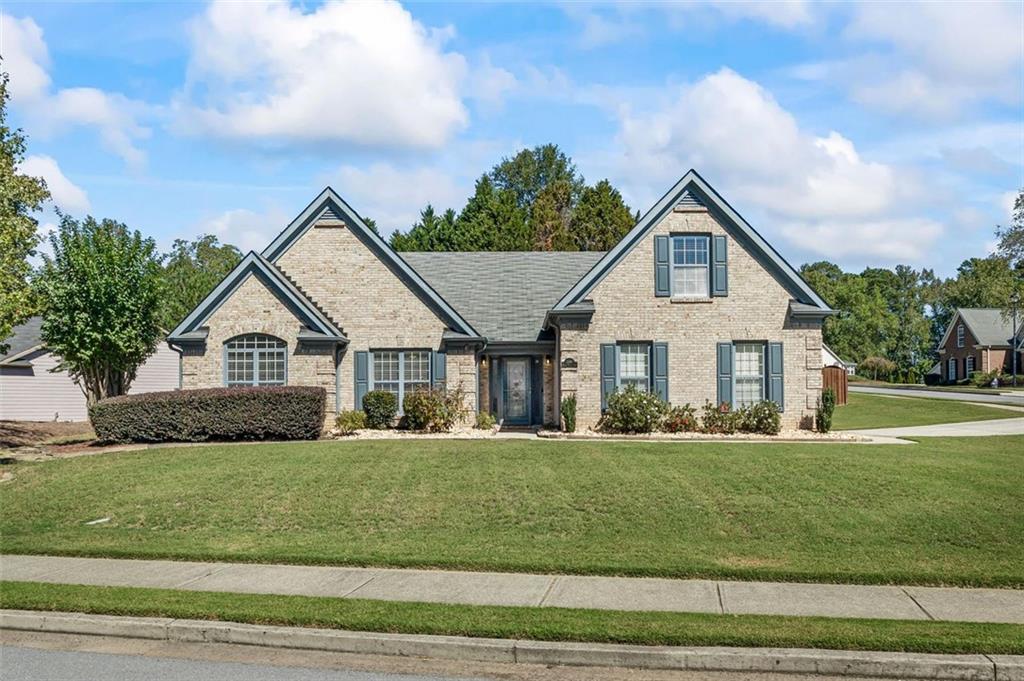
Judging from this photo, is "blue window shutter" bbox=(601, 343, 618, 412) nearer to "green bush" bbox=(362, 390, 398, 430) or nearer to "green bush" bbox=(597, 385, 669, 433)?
"green bush" bbox=(597, 385, 669, 433)

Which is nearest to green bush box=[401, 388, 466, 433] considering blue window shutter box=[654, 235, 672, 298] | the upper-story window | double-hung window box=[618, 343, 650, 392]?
double-hung window box=[618, 343, 650, 392]

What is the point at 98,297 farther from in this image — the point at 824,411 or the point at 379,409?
the point at 824,411

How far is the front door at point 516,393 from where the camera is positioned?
90.2ft

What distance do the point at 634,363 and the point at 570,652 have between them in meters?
17.2

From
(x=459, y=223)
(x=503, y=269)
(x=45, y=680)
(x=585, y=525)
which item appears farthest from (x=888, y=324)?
(x=45, y=680)

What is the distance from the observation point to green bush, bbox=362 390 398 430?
2488 centimetres

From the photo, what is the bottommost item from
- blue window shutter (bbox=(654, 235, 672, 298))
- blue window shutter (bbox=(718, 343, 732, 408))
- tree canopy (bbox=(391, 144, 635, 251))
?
blue window shutter (bbox=(718, 343, 732, 408))

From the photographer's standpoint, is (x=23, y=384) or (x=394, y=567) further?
(x=23, y=384)

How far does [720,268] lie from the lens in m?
24.7

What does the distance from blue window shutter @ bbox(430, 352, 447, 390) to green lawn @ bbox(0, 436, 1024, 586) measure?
20.4 feet

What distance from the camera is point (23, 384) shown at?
117 feet

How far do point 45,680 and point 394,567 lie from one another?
14.2 feet

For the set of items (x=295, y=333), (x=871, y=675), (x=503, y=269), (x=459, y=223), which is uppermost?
(x=459, y=223)

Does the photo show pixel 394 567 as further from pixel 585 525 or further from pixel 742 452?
pixel 742 452
